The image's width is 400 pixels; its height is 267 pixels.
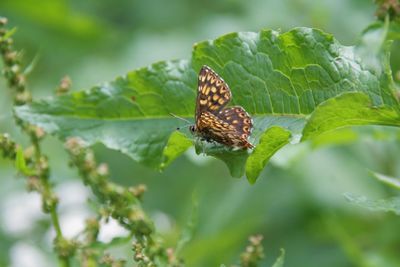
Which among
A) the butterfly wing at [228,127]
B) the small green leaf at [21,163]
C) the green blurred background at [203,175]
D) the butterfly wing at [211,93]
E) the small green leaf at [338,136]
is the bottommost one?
the green blurred background at [203,175]

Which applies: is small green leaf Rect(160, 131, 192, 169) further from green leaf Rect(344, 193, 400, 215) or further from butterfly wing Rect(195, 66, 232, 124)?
green leaf Rect(344, 193, 400, 215)

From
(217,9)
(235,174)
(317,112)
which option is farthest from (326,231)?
(317,112)

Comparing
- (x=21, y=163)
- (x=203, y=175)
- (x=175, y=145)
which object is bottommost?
(x=203, y=175)

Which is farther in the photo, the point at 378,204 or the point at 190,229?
the point at 190,229

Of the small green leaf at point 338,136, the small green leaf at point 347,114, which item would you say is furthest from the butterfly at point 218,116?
the small green leaf at point 338,136

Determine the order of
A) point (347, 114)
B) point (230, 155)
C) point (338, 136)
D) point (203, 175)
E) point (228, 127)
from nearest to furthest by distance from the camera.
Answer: point (347, 114)
point (230, 155)
point (228, 127)
point (338, 136)
point (203, 175)

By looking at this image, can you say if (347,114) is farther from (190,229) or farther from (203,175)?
(203,175)

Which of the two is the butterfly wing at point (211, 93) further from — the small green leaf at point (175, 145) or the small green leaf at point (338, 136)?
the small green leaf at point (338, 136)

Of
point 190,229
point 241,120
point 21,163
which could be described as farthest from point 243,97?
point 21,163
